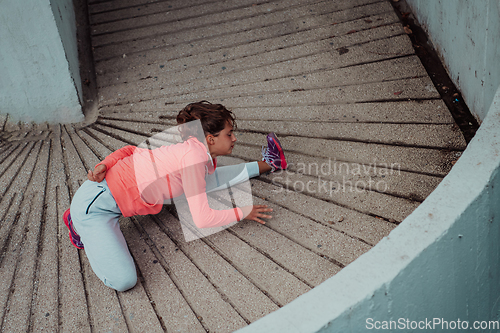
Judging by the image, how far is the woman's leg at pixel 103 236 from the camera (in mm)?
1825

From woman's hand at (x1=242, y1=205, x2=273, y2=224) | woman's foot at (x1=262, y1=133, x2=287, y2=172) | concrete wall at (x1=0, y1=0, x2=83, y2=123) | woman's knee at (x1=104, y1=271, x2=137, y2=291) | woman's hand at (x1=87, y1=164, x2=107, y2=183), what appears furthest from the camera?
concrete wall at (x1=0, y1=0, x2=83, y2=123)

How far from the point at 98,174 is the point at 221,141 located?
609mm

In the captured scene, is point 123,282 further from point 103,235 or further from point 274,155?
point 274,155

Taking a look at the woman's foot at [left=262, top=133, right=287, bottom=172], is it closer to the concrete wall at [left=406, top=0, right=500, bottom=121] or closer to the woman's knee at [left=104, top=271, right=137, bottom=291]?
the woman's knee at [left=104, top=271, right=137, bottom=291]

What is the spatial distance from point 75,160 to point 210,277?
52.2 inches

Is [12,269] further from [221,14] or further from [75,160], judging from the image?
[221,14]

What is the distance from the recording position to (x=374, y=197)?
204 cm

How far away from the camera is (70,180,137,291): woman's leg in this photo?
5.99 ft

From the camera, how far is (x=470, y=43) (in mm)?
2268

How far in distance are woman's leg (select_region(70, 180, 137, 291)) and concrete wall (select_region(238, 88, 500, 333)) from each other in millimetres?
843

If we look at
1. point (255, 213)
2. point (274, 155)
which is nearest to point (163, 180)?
point (255, 213)

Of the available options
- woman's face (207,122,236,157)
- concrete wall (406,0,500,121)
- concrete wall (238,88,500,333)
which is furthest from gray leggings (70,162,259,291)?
concrete wall (406,0,500,121)

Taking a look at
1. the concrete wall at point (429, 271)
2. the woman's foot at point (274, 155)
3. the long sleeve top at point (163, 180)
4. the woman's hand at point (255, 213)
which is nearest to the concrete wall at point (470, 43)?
the concrete wall at point (429, 271)

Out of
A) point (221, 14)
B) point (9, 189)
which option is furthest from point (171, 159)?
point (221, 14)
